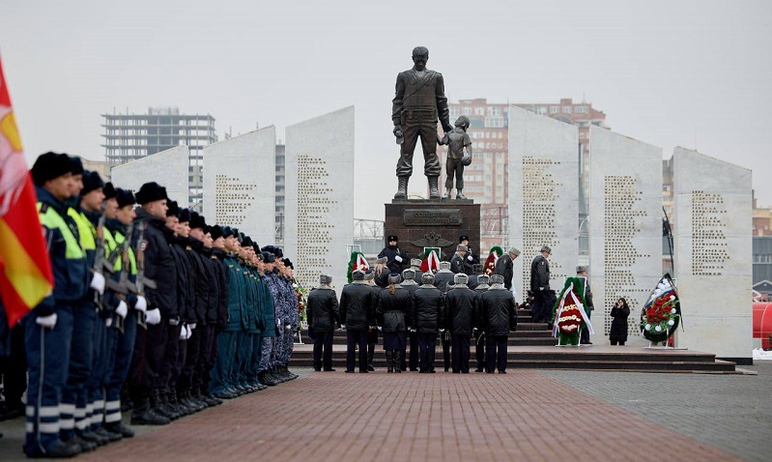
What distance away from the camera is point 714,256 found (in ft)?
115

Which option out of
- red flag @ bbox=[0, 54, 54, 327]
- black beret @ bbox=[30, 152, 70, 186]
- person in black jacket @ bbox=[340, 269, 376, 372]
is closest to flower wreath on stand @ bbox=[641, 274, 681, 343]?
person in black jacket @ bbox=[340, 269, 376, 372]

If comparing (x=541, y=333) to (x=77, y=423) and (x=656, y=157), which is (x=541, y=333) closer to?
(x=656, y=157)

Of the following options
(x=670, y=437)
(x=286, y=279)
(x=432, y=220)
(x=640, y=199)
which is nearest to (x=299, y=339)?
(x=432, y=220)

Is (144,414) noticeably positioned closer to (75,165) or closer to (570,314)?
(75,165)

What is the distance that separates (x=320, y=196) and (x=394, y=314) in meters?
14.8

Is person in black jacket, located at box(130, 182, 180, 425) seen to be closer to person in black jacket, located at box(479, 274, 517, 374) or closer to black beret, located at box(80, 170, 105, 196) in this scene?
black beret, located at box(80, 170, 105, 196)

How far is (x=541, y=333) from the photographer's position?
1142 inches

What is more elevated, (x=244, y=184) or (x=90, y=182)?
(x=244, y=184)

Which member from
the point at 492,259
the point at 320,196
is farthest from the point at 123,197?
the point at 320,196

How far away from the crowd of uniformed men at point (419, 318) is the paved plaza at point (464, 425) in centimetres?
296

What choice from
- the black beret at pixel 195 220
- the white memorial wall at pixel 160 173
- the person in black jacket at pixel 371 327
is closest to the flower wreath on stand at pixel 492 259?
the person in black jacket at pixel 371 327

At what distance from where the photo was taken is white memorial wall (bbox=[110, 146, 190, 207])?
122ft

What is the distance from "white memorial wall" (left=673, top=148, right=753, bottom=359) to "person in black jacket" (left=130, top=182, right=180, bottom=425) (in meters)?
24.5

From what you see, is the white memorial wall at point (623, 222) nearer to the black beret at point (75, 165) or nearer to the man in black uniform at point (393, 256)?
the man in black uniform at point (393, 256)
